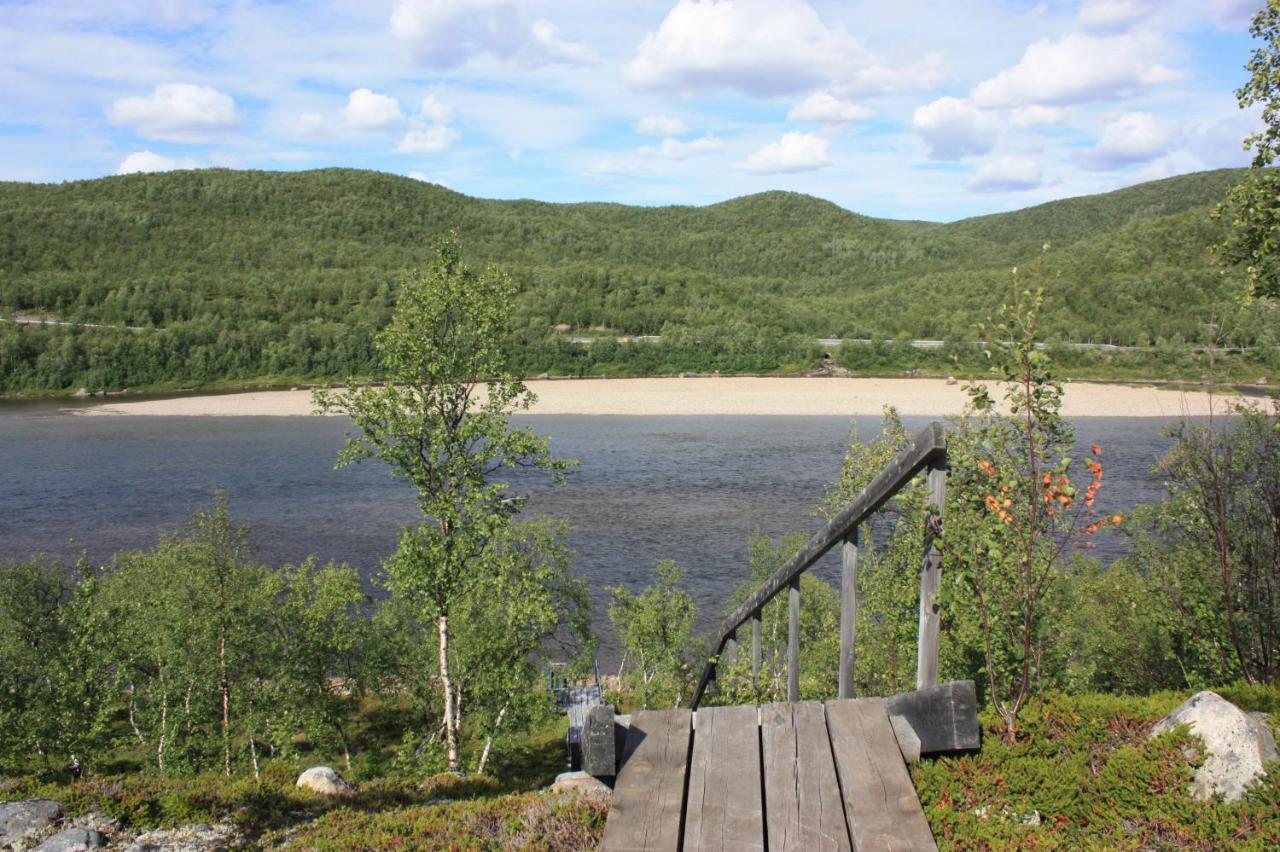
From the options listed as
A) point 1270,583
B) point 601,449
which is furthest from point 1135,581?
point 601,449

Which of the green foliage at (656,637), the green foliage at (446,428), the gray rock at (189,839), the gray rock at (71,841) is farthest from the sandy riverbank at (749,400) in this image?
the gray rock at (71,841)

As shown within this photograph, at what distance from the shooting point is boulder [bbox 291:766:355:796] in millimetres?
8516

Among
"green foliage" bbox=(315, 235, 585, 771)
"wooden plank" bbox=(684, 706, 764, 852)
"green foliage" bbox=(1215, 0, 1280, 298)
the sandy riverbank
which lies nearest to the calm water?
the sandy riverbank

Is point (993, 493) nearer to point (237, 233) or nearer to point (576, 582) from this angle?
point (576, 582)

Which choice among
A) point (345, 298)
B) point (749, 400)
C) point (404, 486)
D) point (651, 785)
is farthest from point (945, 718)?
point (345, 298)

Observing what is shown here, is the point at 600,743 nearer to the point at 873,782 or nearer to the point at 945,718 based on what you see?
the point at 873,782

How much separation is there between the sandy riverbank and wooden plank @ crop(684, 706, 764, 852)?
270ft

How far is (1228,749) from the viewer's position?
513 centimetres

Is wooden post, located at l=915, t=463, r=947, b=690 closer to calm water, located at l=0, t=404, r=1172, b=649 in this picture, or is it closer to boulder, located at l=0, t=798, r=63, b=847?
boulder, located at l=0, t=798, r=63, b=847

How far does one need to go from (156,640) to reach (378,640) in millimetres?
5919

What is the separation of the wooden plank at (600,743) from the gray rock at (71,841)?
14.8 ft

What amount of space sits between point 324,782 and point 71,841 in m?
2.51

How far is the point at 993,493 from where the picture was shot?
598 cm

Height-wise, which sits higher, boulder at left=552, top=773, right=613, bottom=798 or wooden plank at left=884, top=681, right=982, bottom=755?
wooden plank at left=884, top=681, right=982, bottom=755
